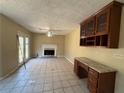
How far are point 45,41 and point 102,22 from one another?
688cm

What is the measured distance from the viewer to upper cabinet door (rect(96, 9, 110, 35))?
2.08 meters

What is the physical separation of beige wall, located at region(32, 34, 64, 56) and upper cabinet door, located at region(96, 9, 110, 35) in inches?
255

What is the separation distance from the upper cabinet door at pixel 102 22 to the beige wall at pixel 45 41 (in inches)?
255

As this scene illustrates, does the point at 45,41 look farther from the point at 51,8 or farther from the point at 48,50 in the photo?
the point at 51,8

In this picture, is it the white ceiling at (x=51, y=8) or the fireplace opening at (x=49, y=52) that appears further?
the fireplace opening at (x=49, y=52)

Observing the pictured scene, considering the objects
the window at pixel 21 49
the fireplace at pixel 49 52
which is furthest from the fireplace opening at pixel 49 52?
the window at pixel 21 49

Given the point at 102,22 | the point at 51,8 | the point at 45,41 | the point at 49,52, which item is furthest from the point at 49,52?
the point at 102,22

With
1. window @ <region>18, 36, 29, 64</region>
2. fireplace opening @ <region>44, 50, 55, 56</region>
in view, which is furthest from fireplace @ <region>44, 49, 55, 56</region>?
window @ <region>18, 36, 29, 64</region>

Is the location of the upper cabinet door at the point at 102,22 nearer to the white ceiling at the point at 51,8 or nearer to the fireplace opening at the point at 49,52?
the white ceiling at the point at 51,8

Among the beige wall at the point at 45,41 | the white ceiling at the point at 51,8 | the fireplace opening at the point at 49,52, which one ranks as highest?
the white ceiling at the point at 51,8

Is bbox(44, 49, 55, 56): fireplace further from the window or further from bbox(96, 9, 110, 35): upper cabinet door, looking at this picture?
bbox(96, 9, 110, 35): upper cabinet door

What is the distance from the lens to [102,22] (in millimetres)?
2311

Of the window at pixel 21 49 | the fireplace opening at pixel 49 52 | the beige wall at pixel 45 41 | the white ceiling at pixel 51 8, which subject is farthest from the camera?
the fireplace opening at pixel 49 52

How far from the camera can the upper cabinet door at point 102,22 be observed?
208 cm
